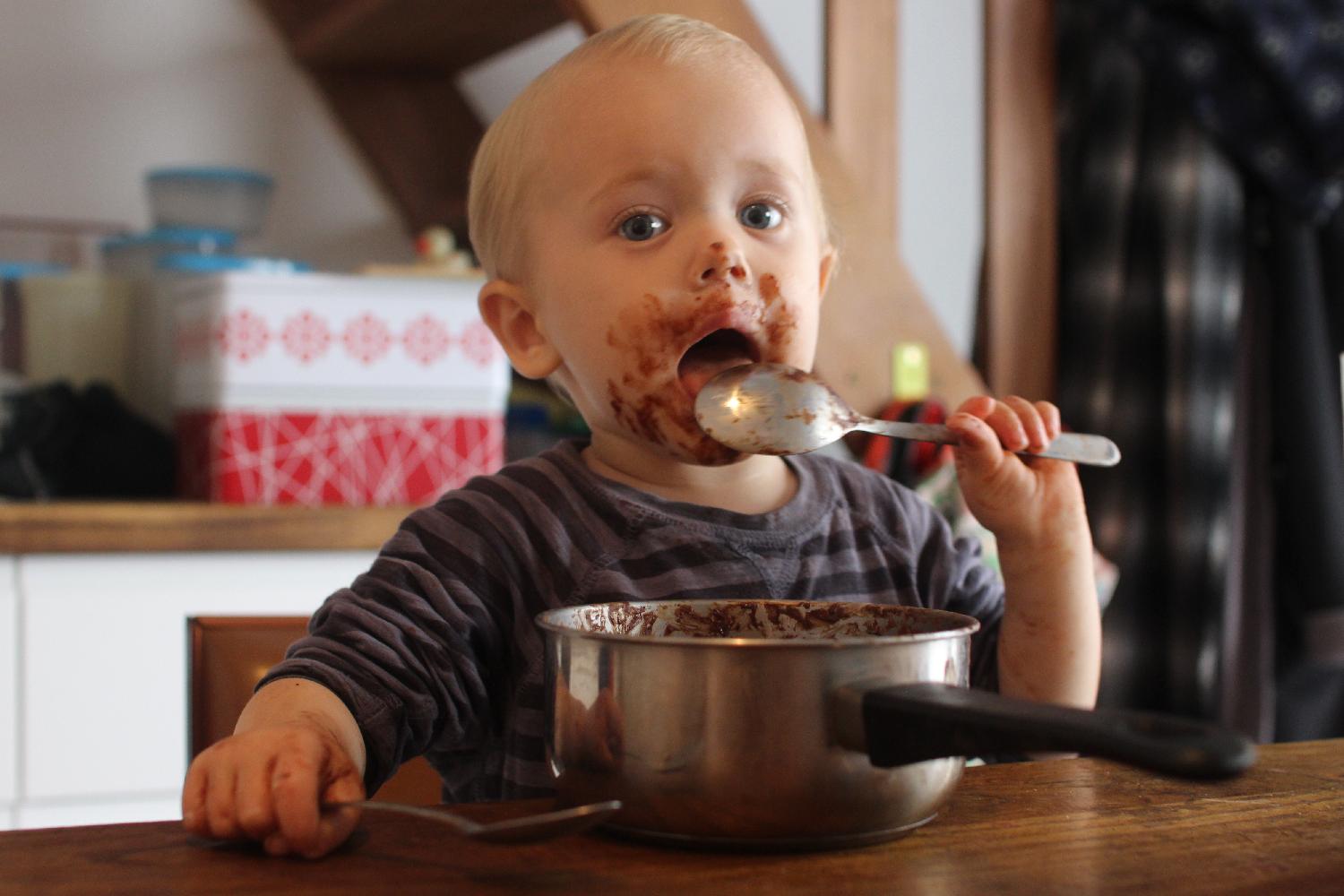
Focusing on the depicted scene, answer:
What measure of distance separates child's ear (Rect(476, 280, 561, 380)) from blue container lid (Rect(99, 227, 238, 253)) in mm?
1133

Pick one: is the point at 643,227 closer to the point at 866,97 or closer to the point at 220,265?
the point at 220,265

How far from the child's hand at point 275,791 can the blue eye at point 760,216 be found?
1.35 ft

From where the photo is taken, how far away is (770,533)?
881 millimetres

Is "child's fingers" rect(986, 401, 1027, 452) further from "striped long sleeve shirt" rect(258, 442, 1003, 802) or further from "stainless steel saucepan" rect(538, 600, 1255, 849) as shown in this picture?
"stainless steel saucepan" rect(538, 600, 1255, 849)

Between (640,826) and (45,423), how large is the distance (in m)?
1.50

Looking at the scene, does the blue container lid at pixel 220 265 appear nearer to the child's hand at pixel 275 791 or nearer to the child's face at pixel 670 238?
the child's face at pixel 670 238

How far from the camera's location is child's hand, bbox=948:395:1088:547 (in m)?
0.78

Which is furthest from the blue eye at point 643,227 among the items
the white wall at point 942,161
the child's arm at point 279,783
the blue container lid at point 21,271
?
the white wall at point 942,161

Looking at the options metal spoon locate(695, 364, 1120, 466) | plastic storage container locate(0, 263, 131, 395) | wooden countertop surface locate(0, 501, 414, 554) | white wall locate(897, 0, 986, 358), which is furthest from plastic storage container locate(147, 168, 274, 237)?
metal spoon locate(695, 364, 1120, 466)

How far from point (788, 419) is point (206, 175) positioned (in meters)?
Result: 1.46

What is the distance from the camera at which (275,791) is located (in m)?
0.53

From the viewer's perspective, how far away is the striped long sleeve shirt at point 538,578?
717 mm

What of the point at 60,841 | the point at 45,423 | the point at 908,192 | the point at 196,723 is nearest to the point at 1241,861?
the point at 60,841

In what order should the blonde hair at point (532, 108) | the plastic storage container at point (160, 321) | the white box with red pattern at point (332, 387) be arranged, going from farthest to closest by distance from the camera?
1. the plastic storage container at point (160, 321)
2. the white box with red pattern at point (332, 387)
3. the blonde hair at point (532, 108)
